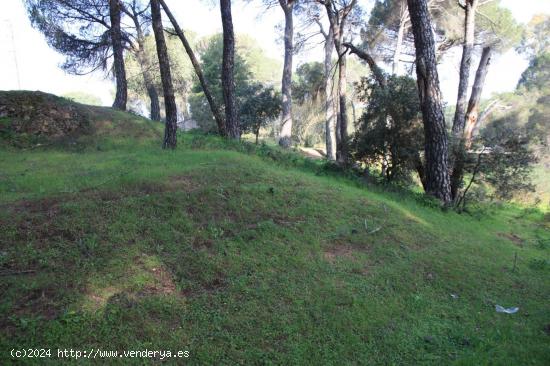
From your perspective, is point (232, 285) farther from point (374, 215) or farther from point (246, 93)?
point (246, 93)

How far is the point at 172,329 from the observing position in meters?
2.87

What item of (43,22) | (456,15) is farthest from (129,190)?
(456,15)

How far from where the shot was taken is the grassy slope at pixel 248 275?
2.84 metres

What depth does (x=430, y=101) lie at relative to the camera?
7.61 metres

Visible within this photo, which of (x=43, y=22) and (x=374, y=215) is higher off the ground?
(x=43, y=22)

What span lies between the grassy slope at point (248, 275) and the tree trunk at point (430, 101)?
1.94 meters

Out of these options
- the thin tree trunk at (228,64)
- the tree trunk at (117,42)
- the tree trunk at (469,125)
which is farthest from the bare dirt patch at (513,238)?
the tree trunk at (117,42)

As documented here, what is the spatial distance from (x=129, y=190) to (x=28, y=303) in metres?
2.36

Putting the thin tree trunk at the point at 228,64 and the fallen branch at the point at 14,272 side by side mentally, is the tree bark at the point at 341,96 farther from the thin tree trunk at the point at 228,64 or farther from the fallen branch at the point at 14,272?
the fallen branch at the point at 14,272

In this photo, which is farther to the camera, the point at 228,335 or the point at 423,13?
the point at 423,13

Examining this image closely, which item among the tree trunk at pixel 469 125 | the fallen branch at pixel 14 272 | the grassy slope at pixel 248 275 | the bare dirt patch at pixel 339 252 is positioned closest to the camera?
the grassy slope at pixel 248 275

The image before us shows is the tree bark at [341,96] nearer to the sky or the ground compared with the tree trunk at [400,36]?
nearer to the ground

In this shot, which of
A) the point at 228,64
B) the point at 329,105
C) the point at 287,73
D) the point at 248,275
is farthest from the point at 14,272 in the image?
the point at 329,105

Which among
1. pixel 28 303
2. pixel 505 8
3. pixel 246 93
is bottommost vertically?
pixel 28 303
